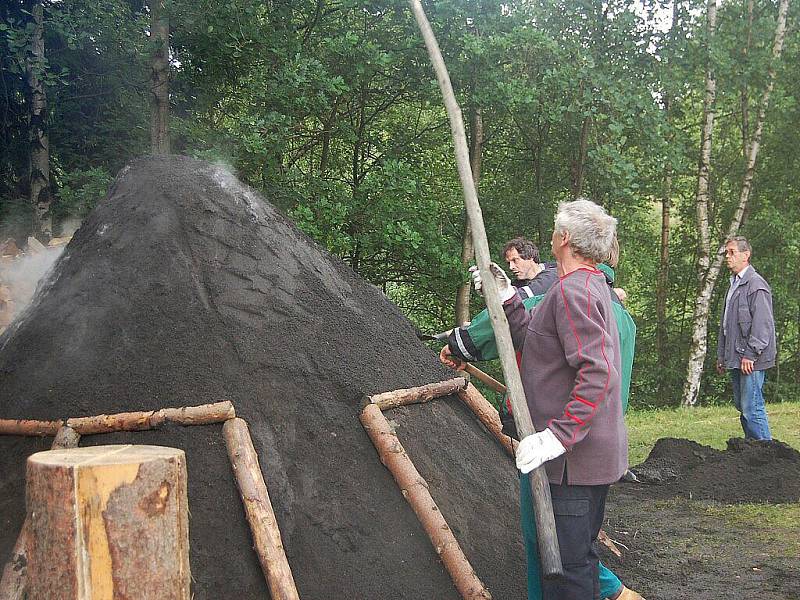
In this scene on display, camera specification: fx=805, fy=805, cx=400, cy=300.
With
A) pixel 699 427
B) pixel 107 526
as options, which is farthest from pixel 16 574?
pixel 699 427

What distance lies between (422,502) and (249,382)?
3.37ft

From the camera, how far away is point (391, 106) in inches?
492

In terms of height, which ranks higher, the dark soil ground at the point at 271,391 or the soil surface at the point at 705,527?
the dark soil ground at the point at 271,391

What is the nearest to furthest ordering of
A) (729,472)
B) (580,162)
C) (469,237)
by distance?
(729,472) < (469,237) < (580,162)

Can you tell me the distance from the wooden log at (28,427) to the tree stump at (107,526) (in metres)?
1.50

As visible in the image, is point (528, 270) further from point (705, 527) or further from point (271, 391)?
point (271, 391)

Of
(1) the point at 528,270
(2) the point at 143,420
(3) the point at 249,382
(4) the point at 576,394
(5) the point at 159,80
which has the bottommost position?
(2) the point at 143,420

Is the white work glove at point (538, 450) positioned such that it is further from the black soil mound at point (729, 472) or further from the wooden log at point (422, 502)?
the black soil mound at point (729, 472)

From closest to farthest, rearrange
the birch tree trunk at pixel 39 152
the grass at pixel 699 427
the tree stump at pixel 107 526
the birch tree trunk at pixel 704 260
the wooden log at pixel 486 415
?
the tree stump at pixel 107 526 → the wooden log at pixel 486 415 → the grass at pixel 699 427 → the birch tree trunk at pixel 39 152 → the birch tree trunk at pixel 704 260

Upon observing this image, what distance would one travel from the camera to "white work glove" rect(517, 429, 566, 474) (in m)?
2.89

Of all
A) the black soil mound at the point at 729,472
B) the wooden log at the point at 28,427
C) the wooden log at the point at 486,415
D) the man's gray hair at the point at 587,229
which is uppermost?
the man's gray hair at the point at 587,229

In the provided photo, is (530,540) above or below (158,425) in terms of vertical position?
below

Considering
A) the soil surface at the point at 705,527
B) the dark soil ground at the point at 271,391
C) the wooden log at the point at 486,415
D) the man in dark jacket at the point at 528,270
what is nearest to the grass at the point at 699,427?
the soil surface at the point at 705,527

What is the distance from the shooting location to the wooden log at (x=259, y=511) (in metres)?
3.35
